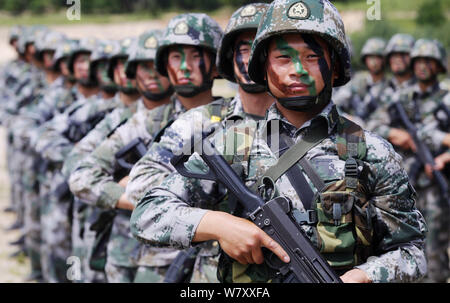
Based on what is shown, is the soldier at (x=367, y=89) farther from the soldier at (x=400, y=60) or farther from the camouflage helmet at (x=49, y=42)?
the camouflage helmet at (x=49, y=42)

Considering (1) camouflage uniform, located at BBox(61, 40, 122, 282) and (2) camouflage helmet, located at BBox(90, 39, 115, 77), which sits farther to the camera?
(2) camouflage helmet, located at BBox(90, 39, 115, 77)

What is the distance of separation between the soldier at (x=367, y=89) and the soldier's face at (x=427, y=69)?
1.44m

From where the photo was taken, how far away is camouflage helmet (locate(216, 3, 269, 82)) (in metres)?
4.19

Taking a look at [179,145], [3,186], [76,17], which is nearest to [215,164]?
[179,145]

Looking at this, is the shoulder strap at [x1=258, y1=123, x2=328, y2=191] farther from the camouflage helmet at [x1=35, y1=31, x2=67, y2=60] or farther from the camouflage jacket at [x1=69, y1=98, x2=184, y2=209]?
the camouflage helmet at [x1=35, y1=31, x2=67, y2=60]

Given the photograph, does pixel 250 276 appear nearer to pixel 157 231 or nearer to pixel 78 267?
pixel 157 231

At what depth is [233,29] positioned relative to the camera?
421cm

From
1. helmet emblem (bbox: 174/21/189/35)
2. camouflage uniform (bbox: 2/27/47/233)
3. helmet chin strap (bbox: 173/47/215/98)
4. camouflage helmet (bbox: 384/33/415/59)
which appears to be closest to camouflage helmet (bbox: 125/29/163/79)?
helmet emblem (bbox: 174/21/189/35)

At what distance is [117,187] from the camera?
5.26 metres

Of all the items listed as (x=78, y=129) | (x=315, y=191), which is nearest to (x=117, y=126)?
(x=78, y=129)

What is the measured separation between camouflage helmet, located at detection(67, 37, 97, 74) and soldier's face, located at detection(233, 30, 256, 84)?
436 cm

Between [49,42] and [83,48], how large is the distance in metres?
2.66

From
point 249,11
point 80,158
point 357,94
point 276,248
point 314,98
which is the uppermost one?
point 249,11

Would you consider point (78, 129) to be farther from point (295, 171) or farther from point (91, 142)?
point (295, 171)
